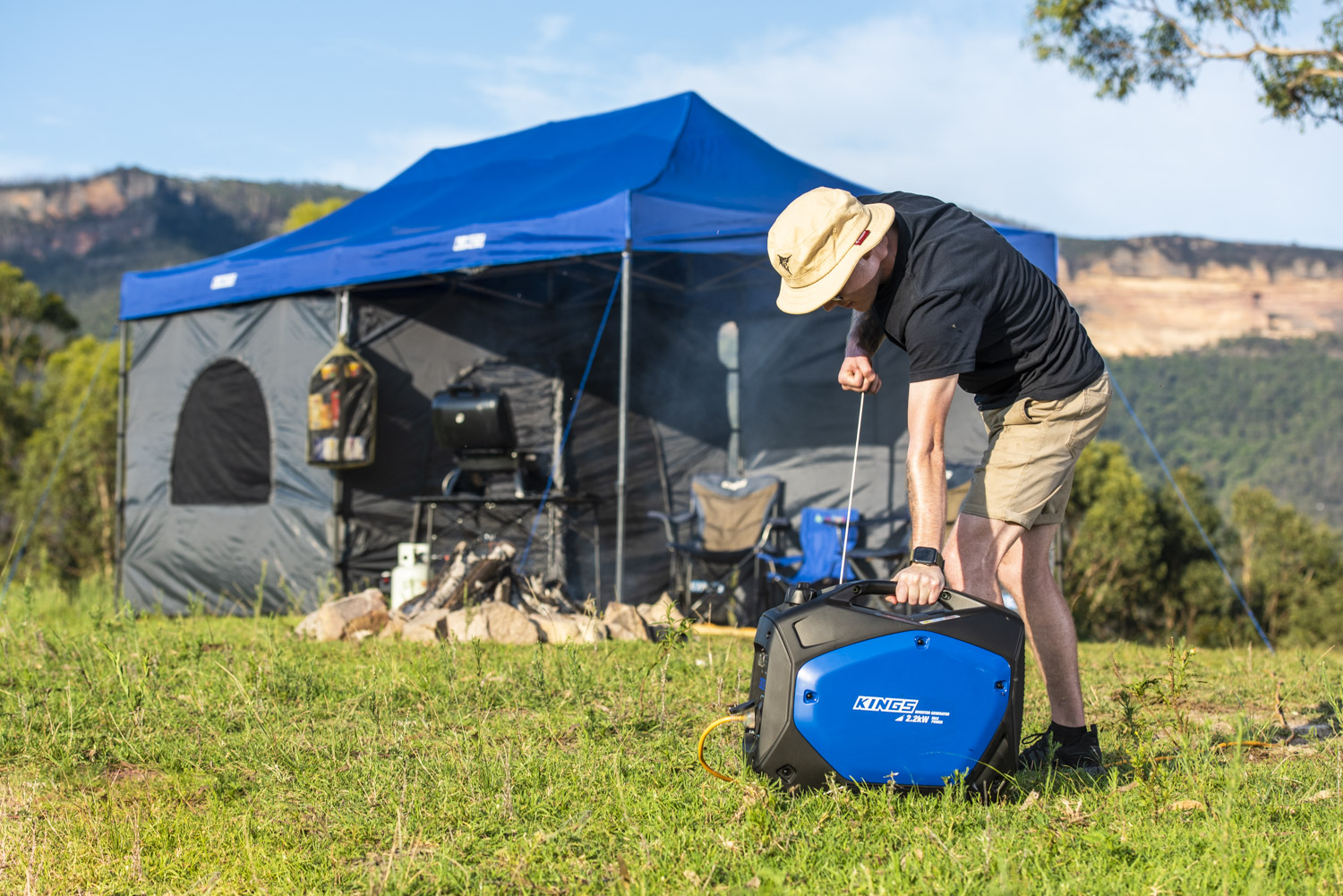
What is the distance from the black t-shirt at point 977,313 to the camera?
210 cm

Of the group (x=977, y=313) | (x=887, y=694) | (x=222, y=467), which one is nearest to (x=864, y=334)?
(x=977, y=313)

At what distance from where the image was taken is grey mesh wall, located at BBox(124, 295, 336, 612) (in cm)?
682

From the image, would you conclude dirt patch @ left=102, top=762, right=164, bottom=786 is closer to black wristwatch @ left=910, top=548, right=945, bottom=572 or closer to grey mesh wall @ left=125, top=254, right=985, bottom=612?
black wristwatch @ left=910, top=548, right=945, bottom=572

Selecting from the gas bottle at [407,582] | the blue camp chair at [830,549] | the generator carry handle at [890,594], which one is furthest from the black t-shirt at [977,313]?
the gas bottle at [407,582]

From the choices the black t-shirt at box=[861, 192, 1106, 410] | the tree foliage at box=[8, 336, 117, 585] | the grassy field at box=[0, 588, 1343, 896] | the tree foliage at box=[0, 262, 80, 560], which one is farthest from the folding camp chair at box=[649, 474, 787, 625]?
the tree foliage at box=[0, 262, 80, 560]

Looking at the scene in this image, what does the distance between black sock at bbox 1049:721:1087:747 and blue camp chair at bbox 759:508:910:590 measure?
11.6 feet

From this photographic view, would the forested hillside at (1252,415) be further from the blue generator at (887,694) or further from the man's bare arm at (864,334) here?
the blue generator at (887,694)

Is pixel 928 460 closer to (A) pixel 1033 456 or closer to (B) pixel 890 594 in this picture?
(B) pixel 890 594

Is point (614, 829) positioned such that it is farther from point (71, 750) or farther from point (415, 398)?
point (415, 398)

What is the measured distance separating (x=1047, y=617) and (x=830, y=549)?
408 centimetres

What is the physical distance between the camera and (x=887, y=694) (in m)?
1.97

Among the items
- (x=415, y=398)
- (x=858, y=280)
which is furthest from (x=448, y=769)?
(x=415, y=398)

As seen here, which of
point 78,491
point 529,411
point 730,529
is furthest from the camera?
point 78,491

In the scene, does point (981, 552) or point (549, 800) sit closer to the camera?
point (549, 800)
